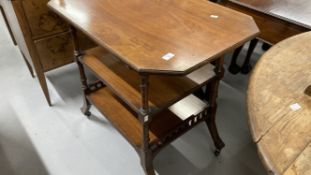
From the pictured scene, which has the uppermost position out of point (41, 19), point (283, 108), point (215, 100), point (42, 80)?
point (283, 108)

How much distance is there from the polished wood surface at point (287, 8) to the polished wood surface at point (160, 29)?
12.6 inches

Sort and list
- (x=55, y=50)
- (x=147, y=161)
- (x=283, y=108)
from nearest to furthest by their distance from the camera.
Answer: (x=283, y=108), (x=147, y=161), (x=55, y=50)

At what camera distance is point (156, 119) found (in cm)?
130

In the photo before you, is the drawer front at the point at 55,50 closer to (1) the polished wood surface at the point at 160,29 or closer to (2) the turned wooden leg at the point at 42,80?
(2) the turned wooden leg at the point at 42,80

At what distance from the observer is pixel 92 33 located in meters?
0.92

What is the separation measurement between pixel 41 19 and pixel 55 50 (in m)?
0.22

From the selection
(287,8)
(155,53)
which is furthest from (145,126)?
(287,8)

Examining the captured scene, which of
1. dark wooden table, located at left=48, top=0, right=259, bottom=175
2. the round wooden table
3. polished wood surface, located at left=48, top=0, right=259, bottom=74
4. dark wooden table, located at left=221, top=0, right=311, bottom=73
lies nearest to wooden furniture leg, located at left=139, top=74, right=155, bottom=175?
dark wooden table, located at left=48, top=0, right=259, bottom=175

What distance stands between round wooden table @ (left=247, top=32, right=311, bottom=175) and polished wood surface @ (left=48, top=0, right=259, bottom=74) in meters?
0.17

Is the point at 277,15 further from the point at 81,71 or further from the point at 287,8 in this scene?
the point at 81,71

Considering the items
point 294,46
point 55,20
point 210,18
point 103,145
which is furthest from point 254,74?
point 55,20

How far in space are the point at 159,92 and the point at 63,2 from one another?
0.61m

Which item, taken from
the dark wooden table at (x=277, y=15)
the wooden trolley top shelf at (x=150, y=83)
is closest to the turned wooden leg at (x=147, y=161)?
the wooden trolley top shelf at (x=150, y=83)

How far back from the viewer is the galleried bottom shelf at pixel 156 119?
1.21m
